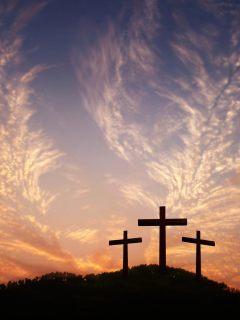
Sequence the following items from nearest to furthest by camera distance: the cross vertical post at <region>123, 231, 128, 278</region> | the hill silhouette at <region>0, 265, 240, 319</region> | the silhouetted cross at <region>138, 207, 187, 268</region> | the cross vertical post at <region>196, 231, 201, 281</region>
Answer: the hill silhouette at <region>0, 265, 240, 319</region>
the cross vertical post at <region>196, 231, 201, 281</region>
the cross vertical post at <region>123, 231, 128, 278</region>
the silhouetted cross at <region>138, 207, 187, 268</region>

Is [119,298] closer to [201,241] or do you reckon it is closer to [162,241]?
[162,241]

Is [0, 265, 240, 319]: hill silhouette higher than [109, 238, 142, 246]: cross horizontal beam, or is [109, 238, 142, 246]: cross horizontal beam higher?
[109, 238, 142, 246]: cross horizontal beam

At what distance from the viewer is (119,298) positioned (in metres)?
13.6

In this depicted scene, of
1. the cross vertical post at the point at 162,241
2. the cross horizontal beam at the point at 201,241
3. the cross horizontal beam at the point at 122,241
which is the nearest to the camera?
the cross horizontal beam at the point at 201,241

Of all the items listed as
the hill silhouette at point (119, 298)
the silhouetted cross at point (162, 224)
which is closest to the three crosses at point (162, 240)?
the silhouetted cross at point (162, 224)

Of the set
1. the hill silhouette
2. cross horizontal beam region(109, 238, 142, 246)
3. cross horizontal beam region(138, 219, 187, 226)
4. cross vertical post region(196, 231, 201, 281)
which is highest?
cross horizontal beam region(138, 219, 187, 226)

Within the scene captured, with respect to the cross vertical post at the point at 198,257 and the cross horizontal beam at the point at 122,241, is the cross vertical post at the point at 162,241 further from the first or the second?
the cross vertical post at the point at 198,257

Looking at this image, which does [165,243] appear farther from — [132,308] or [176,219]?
[132,308]

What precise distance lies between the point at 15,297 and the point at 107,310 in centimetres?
455

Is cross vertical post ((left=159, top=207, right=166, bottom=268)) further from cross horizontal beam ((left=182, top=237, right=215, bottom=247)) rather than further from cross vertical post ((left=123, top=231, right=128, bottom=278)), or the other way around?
cross vertical post ((left=123, top=231, right=128, bottom=278))

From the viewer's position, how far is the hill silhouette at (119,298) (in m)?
11.3

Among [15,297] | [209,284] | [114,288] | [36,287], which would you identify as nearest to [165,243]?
[209,284]

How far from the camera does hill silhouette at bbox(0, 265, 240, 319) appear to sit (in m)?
11.3

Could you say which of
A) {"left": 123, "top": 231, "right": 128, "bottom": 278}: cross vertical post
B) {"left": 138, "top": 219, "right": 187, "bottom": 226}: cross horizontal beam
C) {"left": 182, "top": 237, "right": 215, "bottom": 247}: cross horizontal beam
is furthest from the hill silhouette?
{"left": 138, "top": 219, "right": 187, "bottom": 226}: cross horizontal beam
